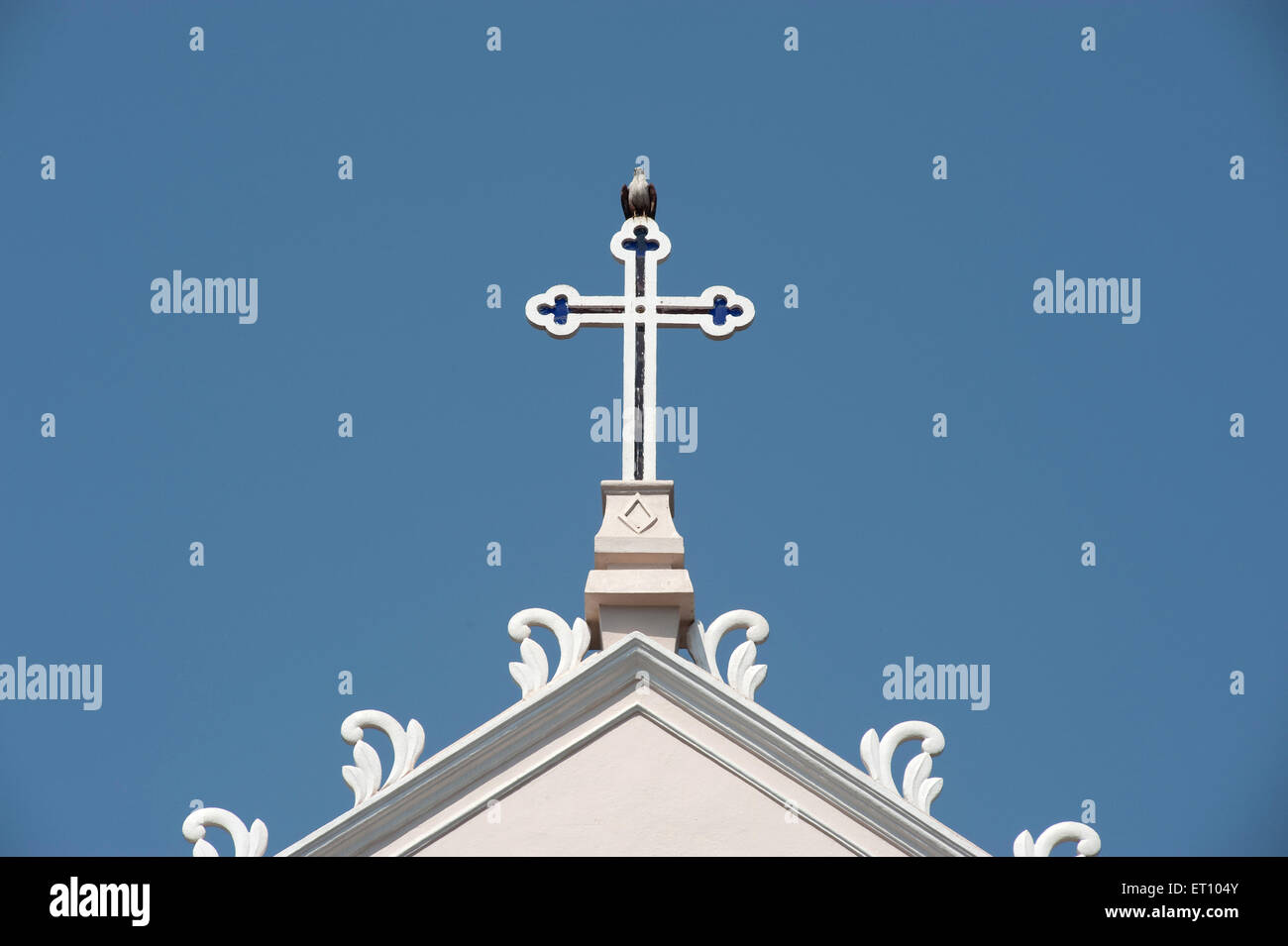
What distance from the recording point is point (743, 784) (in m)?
14.8

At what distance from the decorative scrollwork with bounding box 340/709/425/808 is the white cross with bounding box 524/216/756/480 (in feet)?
8.34

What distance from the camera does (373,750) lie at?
14.9 meters

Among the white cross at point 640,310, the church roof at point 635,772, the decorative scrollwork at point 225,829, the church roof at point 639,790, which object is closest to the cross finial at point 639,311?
the white cross at point 640,310

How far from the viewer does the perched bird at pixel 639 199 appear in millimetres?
16906

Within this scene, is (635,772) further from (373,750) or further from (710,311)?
(710,311)

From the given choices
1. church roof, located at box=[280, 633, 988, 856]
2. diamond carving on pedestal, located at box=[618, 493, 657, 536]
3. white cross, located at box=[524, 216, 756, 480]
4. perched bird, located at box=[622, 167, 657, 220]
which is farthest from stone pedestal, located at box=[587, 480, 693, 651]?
perched bird, located at box=[622, 167, 657, 220]

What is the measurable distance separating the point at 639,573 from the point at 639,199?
8.63ft

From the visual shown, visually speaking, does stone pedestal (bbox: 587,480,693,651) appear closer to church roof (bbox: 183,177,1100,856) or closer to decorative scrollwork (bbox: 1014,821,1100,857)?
church roof (bbox: 183,177,1100,856)

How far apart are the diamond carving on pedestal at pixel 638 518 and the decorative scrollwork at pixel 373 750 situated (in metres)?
1.73

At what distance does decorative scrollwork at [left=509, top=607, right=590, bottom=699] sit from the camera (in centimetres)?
1516

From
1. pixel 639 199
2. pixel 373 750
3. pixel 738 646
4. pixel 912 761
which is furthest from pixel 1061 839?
pixel 639 199
